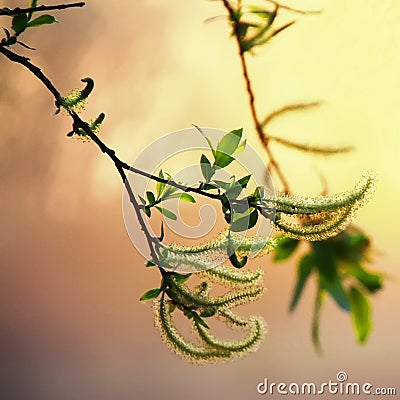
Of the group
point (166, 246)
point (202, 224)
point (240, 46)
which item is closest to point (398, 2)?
point (240, 46)

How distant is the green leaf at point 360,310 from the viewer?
798mm

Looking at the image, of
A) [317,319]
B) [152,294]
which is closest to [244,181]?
[152,294]

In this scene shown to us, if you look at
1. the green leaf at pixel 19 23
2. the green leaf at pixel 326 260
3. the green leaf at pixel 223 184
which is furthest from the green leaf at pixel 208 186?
the green leaf at pixel 326 260

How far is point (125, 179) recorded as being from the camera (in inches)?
20.2

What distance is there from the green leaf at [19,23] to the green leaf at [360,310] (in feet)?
1.59

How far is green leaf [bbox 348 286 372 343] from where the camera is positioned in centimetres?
80

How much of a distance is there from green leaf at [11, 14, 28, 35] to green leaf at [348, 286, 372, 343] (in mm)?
486

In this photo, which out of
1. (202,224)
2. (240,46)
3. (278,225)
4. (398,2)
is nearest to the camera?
(278,225)

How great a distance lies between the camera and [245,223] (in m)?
0.48

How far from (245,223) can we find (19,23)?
268 millimetres

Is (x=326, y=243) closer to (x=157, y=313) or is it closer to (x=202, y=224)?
(x=202, y=224)

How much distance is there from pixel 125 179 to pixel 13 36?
161mm

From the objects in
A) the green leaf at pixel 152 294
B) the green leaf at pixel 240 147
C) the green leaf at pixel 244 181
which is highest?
the green leaf at pixel 240 147

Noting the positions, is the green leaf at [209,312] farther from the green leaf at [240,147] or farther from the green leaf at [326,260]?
the green leaf at [326,260]
